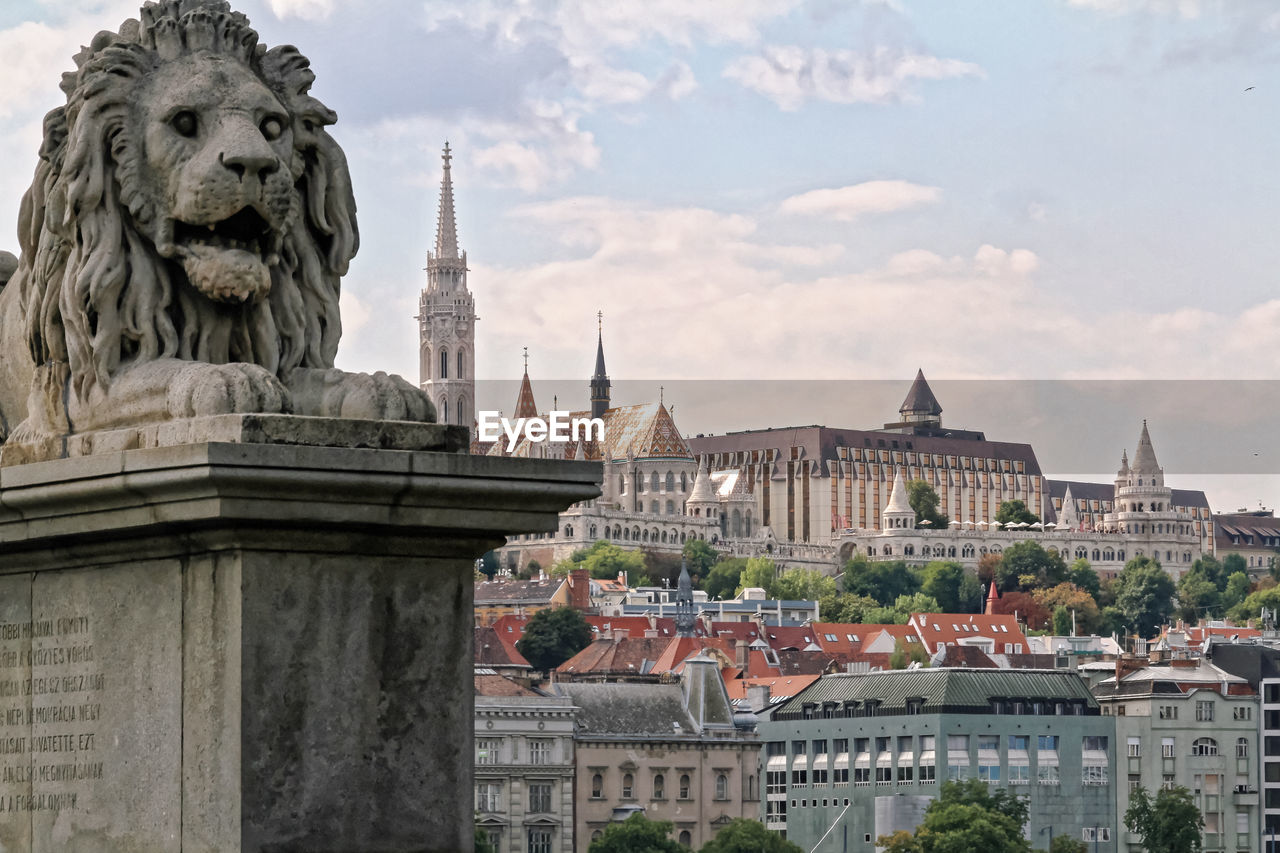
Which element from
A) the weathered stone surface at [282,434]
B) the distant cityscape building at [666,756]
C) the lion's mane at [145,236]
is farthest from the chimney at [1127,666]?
the weathered stone surface at [282,434]

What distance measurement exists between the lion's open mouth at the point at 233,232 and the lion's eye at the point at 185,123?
253mm

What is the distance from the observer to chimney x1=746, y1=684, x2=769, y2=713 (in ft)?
463

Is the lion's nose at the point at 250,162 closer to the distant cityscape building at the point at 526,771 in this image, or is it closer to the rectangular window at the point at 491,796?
the distant cityscape building at the point at 526,771

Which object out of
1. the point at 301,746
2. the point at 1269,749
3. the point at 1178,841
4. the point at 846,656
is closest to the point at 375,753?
the point at 301,746

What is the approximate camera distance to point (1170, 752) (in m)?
133

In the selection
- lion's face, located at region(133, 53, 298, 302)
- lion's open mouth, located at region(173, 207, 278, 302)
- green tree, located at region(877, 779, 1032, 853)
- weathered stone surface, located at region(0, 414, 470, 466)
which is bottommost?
green tree, located at region(877, 779, 1032, 853)

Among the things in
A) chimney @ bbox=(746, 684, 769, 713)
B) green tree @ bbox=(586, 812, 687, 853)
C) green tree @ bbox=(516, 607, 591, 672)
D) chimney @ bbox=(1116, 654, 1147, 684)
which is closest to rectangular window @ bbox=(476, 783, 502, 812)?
green tree @ bbox=(586, 812, 687, 853)

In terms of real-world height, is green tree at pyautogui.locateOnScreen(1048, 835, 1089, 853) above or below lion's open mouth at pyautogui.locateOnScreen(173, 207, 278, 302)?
below

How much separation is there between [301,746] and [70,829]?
881 mm

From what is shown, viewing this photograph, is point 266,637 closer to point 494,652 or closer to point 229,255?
point 229,255

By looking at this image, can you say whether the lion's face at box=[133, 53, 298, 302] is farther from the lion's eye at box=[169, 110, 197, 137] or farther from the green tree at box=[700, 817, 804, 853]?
the green tree at box=[700, 817, 804, 853]

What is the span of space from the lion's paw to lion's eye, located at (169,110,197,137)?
741 millimetres

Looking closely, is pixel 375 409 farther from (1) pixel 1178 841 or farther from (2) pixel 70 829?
(1) pixel 1178 841

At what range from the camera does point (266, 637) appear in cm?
815
